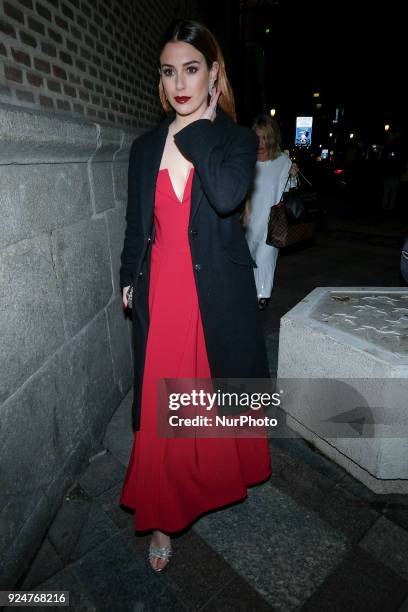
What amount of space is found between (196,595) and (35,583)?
0.83 m

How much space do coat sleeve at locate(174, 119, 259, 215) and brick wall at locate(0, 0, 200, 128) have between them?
0.90 meters

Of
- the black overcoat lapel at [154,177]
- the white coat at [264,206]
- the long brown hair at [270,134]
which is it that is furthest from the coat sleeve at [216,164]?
the long brown hair at [270,134]

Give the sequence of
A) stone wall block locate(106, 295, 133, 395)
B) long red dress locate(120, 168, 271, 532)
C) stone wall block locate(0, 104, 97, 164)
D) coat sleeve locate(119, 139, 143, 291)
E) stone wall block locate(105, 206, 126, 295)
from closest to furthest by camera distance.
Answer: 1. stone wall block locate(0, 104, 97, 164)
2. long red dress locate(120, 168, 271, 532)
3. coat sleeve locate(119, 139, 143, 291)
4. stone wall block locate(105, 206, 126, 295)
5. stone wall block locate(106, 295, 133, 395)

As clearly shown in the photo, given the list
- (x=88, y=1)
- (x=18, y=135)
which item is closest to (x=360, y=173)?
(x=88, y=1)

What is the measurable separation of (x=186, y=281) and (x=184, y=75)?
0.98 meters

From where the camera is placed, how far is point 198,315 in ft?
6.95

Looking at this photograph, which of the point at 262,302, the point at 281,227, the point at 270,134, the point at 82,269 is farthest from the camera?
the point at 262,302

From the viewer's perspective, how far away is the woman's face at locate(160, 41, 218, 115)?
186 cm

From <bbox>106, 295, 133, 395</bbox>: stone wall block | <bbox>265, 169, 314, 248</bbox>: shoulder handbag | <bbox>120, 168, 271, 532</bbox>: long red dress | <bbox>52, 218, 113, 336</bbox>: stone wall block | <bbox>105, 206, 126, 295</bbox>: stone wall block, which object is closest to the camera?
<bbox>120, 168, 271, 532</bbox>: long red dress

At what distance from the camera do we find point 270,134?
15.9 feet

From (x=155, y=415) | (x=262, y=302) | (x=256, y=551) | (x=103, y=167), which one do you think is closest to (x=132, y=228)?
(x=103, y=167)

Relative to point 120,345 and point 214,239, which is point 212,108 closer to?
point 214,239

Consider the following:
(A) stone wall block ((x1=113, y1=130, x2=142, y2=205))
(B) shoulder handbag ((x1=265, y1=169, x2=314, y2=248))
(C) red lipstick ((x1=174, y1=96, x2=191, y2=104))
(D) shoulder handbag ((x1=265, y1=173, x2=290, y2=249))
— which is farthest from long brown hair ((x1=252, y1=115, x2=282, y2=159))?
(C) red lipstick ((x1=174, y1=96, x2=191, y2=104))

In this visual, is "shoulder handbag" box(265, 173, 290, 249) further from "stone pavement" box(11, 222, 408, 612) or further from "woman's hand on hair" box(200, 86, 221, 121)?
"woman's hand on hair" box(200, 86, 221, 121)
